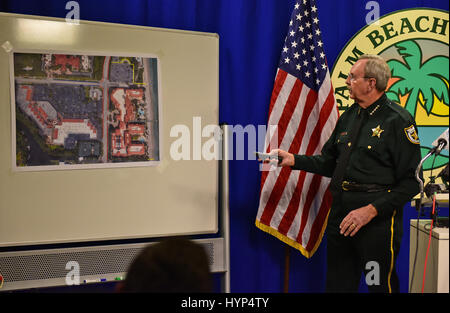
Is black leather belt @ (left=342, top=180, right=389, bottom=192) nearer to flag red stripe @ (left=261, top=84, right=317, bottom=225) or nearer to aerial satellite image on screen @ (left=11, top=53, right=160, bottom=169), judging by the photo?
flag red stripe @ (left=261, top=84, right=317, bottom=225)

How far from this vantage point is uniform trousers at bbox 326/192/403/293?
208 centimetres

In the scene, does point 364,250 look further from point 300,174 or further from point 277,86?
point 277,86

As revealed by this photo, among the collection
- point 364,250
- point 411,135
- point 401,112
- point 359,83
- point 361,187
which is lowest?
point 364,250

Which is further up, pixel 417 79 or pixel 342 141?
pixel 417 79

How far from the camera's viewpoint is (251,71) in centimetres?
279

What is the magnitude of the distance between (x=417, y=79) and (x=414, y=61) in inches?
5.3

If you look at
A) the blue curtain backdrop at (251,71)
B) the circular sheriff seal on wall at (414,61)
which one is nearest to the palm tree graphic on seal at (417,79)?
the circular sheriff seal on wall at (414,61)

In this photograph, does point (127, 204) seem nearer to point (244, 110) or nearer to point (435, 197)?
point (244, 110)

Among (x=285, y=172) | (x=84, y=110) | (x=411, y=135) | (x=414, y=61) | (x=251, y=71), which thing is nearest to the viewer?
(x=411, y=135)

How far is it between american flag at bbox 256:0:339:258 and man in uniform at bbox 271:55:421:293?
0.35 meters

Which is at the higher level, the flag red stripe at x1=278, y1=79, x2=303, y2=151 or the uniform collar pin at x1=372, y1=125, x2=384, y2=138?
the flag red stripe at x1=278, y1=79, x2=303, y2=151

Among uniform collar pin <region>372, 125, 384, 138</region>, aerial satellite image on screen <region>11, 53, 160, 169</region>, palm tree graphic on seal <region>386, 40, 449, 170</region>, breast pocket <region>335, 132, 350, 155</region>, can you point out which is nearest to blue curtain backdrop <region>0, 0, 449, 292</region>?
palm tree graphic on seal <region>386, 40, 449, 170</region>

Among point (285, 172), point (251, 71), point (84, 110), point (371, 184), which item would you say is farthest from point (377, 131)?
point (84, 110)

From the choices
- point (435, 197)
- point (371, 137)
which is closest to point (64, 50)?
point (371, 137)
